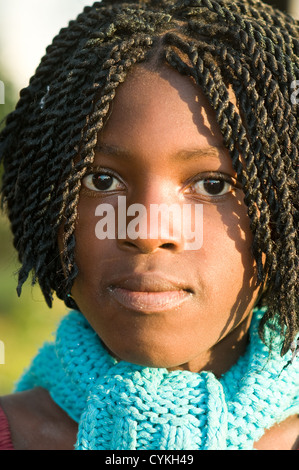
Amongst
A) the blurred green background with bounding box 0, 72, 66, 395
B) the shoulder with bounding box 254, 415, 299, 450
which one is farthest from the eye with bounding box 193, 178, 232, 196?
the blurred green background with bounding box 0, 72, 66, 395

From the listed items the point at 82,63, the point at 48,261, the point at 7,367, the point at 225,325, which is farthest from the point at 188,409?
the point at 7,367

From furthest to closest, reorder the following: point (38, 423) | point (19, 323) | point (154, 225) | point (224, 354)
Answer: point (19, 323), point (38, 423), point (224, 354), point (154, 225)

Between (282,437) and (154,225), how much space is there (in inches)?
24.9

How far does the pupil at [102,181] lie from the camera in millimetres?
1270

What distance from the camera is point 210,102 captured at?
3.92 ft

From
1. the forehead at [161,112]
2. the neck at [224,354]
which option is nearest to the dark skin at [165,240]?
the forehead at [161,112]

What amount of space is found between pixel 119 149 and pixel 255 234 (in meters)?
0.31

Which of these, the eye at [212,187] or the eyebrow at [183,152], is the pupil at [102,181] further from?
the eye at [212,187]

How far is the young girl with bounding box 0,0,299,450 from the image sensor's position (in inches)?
47.2

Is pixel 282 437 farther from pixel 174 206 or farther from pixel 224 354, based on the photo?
pixel 174 206

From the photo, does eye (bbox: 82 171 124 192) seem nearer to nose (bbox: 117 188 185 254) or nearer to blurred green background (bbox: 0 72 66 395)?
nose (bbox: 117 188 185 254)

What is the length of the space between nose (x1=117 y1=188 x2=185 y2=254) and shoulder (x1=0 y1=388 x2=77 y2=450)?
56cm

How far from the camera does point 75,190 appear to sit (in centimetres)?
125

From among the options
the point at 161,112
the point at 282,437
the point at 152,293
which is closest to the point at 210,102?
the point at 161,112
